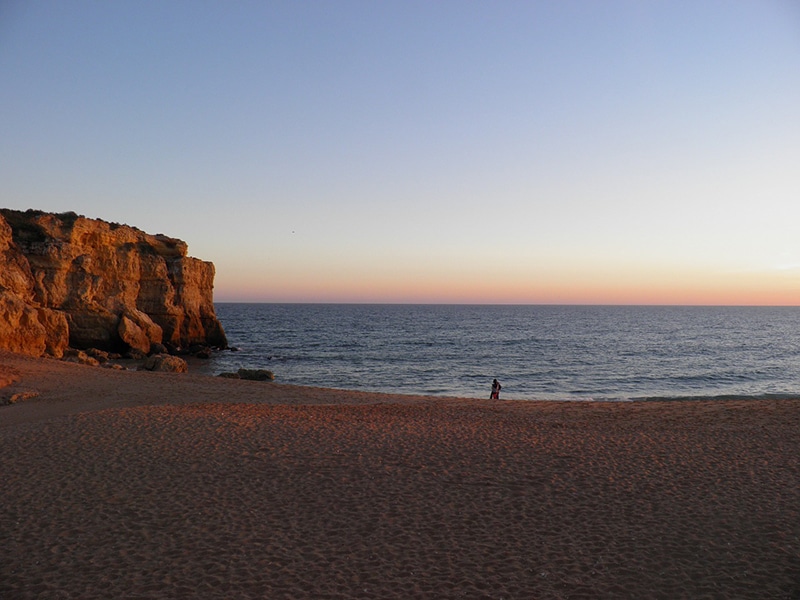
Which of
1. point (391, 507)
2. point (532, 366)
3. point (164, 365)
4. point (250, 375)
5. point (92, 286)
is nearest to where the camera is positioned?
point (391, 507)

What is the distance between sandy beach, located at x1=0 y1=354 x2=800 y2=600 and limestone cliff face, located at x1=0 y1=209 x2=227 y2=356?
70.3 ft

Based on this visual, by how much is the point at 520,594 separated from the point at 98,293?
149ft

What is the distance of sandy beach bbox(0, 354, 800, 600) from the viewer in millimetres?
7594

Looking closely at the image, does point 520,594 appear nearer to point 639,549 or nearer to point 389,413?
point 639,549

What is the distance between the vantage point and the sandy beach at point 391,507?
7.59 metres

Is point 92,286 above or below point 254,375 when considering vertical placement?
above

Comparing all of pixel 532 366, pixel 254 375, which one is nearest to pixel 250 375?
pixel 254 375

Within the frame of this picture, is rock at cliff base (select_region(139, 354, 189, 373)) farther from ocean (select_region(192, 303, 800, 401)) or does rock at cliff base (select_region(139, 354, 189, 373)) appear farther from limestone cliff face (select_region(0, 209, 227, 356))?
limestone cliff face (select_region(0, 209, 227, 356))

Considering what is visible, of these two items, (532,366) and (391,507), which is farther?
(532,366)

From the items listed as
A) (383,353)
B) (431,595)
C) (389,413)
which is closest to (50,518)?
(431,595)

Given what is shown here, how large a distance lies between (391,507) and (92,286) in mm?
41102

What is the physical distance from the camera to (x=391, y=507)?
1015 cm

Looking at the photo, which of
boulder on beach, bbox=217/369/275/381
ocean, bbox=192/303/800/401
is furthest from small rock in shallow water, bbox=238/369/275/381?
ocean, bbox=192/303/800/401

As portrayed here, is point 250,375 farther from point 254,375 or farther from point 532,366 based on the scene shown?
point 532,366
